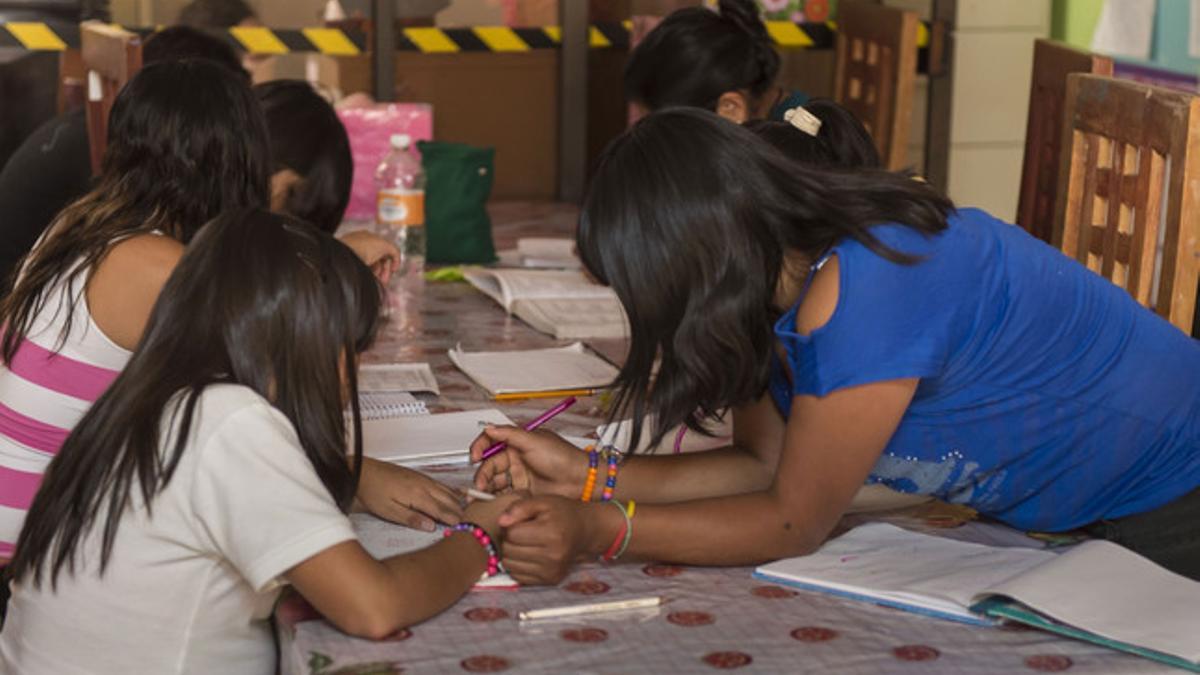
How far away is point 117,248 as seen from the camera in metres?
1.84

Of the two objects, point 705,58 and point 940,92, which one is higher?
point 705,58

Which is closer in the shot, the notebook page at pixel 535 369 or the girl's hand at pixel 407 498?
the girl's hand at pixel 407 498

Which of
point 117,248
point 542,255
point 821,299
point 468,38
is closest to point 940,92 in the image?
point 468,38

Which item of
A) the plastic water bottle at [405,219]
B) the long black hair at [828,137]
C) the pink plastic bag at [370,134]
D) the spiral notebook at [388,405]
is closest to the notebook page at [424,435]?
the spiral notebook at [388,405]

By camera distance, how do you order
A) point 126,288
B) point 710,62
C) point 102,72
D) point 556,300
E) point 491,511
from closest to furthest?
point 491,511
point 126,288
point 556,300
point 710,62
point 102,72

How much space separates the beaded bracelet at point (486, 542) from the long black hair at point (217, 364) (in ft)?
0.41

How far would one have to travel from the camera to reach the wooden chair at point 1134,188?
198cm

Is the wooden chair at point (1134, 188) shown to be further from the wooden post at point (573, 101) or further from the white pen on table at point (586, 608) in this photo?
the wooden post at point (573, 101)

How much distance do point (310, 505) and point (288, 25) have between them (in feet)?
11.0

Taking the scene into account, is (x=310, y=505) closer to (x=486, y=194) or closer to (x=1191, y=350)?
(x=1191, y=350)

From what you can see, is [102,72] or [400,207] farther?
[102,72]

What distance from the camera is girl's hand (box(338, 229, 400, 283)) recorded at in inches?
93.7

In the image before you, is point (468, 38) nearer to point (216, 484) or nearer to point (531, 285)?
point (531, 285)

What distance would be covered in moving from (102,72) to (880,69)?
5.48 feet
